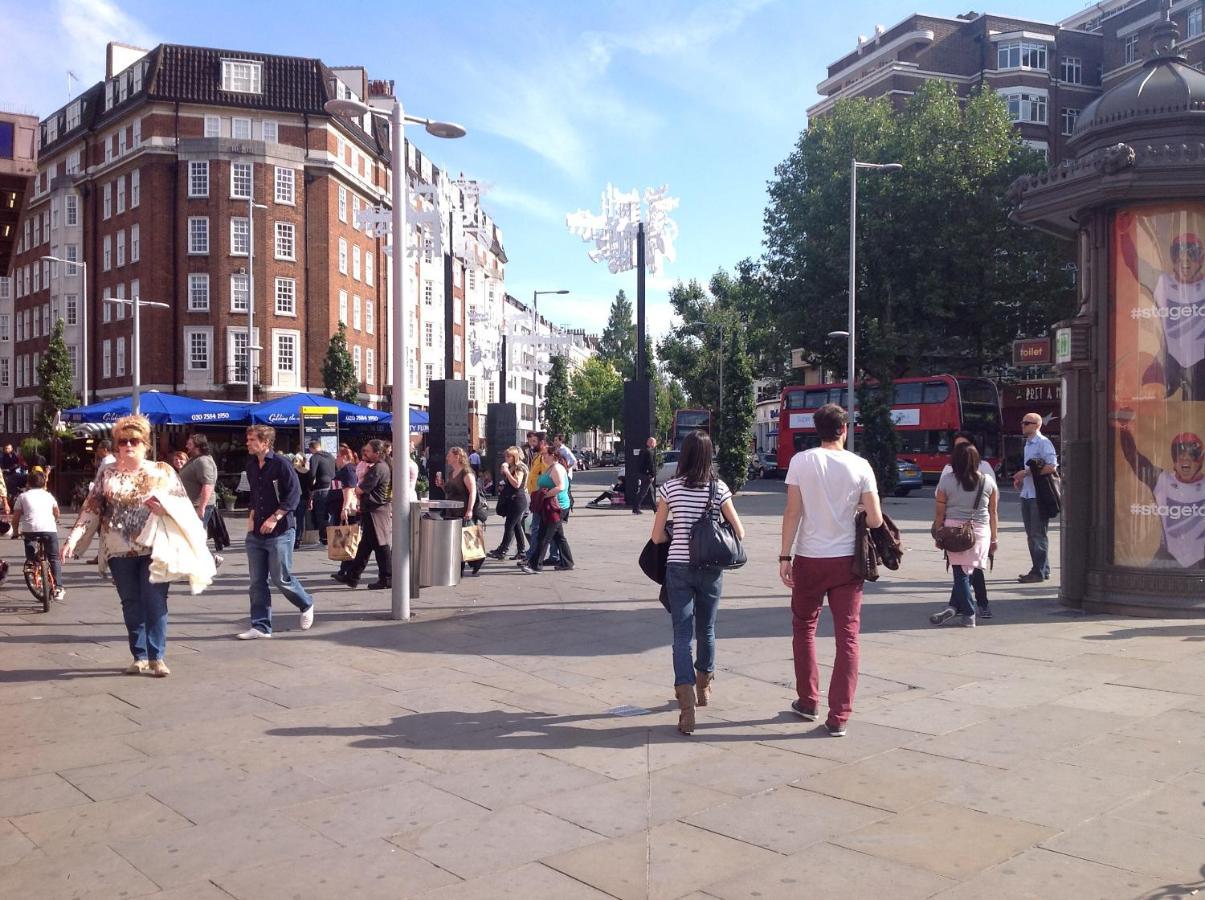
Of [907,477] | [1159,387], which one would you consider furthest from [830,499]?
[907,477]

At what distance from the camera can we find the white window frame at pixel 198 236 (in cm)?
4794

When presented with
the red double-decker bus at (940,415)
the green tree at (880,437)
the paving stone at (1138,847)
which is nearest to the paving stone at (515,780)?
the paving stone at (1138,847)

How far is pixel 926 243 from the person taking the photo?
45031 millimetres

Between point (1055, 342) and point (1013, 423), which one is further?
point (1013, 423)

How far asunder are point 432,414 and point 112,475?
51.9ft

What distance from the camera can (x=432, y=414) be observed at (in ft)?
76.0

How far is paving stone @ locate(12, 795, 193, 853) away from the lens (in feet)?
13.9

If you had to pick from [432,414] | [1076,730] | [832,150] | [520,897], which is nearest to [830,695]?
[1076,730]

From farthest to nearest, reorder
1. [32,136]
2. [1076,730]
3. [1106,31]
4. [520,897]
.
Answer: [1106,31], [32,136], [1076,730], [520,897]

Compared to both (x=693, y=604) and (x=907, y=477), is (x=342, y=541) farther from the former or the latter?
(x=907, y=477)

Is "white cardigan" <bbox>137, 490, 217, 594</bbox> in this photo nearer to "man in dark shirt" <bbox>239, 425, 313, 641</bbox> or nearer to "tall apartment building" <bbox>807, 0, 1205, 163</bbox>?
"man in dark shirt" <bbox>239, 425, 313, 641</bbox>

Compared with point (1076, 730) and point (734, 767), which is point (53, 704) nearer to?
point (734, 767)

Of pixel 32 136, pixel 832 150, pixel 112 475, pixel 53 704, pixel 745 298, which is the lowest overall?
pixel 53 704

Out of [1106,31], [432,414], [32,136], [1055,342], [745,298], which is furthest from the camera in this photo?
[1106,31]
